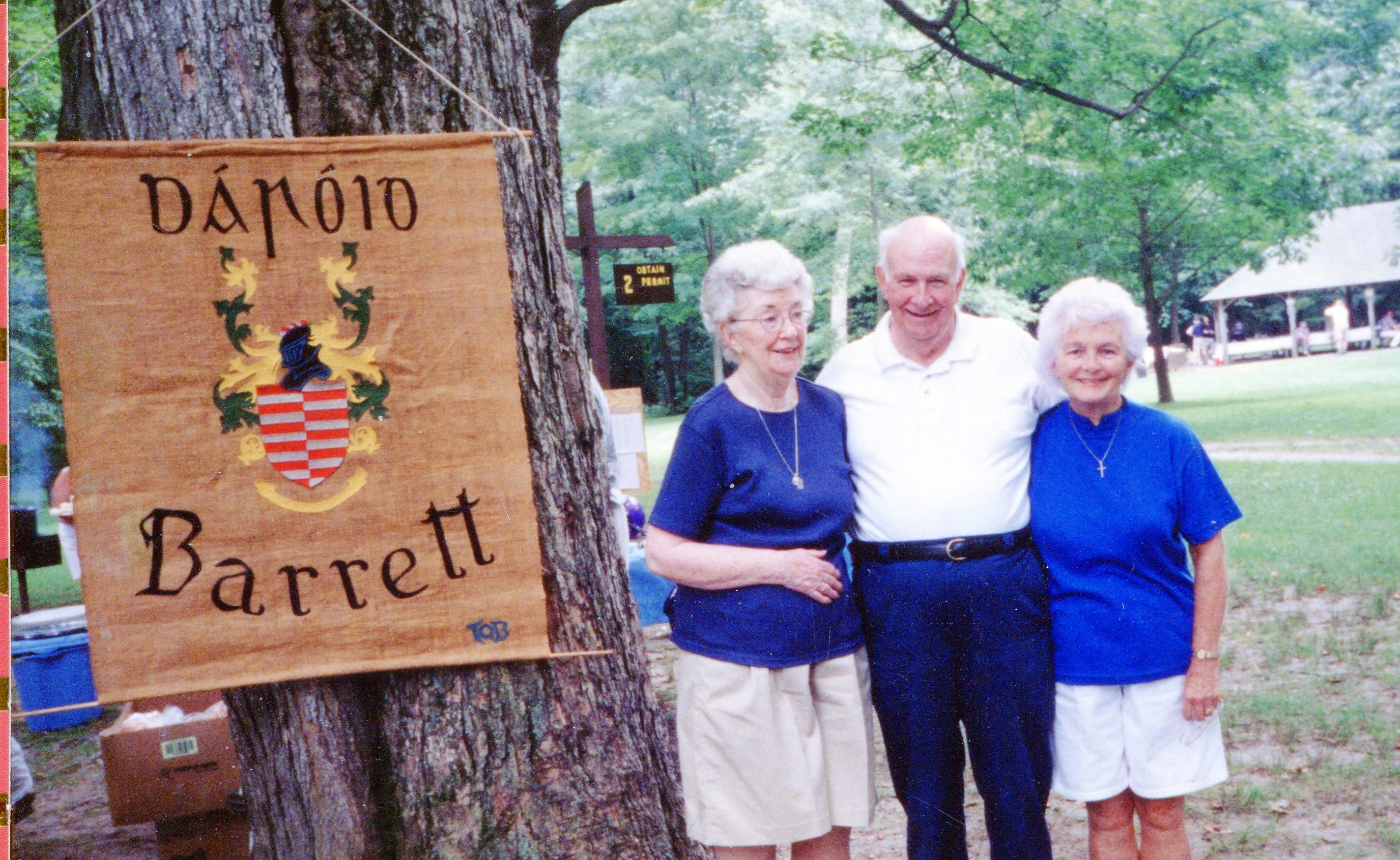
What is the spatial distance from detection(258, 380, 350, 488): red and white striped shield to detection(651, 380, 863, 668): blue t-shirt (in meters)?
0.73

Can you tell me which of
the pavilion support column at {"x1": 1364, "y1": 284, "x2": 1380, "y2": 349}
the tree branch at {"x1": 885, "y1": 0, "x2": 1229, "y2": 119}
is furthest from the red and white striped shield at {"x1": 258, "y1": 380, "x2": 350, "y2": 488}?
the pavilion support column at {"x1": 1364, "y1": 284, "x2": 1380, "y2": 349}

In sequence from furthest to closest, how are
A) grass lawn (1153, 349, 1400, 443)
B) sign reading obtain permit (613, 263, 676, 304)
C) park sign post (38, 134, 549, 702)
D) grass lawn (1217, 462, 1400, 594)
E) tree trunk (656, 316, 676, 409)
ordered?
tree trunk (656, 316, 676, 409), grass lawn (1153, 349, 1400, 443), sign reading obtain permit (613, 263, 676, 304), grass lawn (1217, 462, 1400, 594), park sign post (38, 134, 549, 702)

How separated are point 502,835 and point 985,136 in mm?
13921

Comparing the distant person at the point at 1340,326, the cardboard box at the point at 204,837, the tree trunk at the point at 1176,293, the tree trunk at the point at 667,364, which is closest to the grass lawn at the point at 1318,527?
the cardboard box at the point at 204,837

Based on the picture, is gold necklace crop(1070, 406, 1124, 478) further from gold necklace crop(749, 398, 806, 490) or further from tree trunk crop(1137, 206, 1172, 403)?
tree trunk crop(1137, 206, 1172, 403)

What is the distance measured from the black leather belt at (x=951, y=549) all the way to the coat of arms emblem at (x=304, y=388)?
3.96 feet

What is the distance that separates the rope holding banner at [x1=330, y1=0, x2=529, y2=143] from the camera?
240 cm

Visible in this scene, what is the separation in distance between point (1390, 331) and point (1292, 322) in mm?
2724

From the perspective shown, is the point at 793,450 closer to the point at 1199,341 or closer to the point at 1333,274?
the point at 1199,341

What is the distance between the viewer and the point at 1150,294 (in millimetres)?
21938

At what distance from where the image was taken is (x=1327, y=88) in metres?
35.8

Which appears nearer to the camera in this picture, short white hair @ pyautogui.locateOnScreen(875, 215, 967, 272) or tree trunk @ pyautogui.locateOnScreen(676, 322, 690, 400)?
short white hair @ pyautogui.locateOnScreen(875, 215, 967, 272)

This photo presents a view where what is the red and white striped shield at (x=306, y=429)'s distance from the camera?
2.37 m

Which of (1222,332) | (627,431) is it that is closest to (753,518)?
(627,431)
